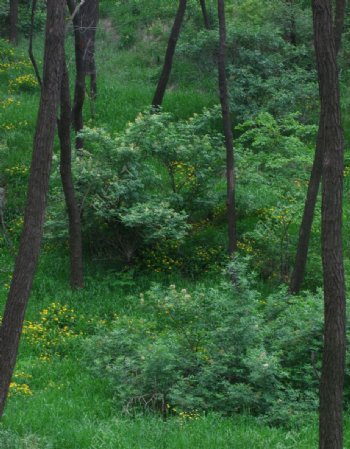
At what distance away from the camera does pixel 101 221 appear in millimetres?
17625

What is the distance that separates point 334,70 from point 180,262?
35.0 ft

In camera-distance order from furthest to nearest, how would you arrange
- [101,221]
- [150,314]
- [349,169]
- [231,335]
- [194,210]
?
[349,169], [194,210], [101,221], [150,314], [231,335]

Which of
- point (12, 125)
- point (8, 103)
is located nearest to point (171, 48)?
point (12, 125)

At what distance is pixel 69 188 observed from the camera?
52.8 ft

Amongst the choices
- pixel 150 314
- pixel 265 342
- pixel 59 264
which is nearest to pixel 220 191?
pixel 59 264

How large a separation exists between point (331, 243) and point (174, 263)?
10.5 meters

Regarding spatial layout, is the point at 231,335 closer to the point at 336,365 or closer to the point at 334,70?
the point at 336,365

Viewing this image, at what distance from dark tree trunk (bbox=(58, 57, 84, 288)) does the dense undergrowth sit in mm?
379

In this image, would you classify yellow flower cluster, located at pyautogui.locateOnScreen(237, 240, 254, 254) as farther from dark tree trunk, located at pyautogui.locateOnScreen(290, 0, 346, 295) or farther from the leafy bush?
the leafy bush

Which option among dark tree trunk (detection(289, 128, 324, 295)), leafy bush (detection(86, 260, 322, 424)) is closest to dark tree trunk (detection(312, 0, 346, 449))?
leafy bush (detection(86, 260, 322, 424))

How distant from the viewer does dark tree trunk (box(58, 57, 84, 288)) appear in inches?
606

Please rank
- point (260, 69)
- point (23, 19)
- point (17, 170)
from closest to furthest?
point (17, 170) → point (260, 69) → point (23, 19)

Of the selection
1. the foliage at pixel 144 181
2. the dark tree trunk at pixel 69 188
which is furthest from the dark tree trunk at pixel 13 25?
the dark tree trunk at pixel 69 188

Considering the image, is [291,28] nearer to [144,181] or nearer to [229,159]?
[229,159]
